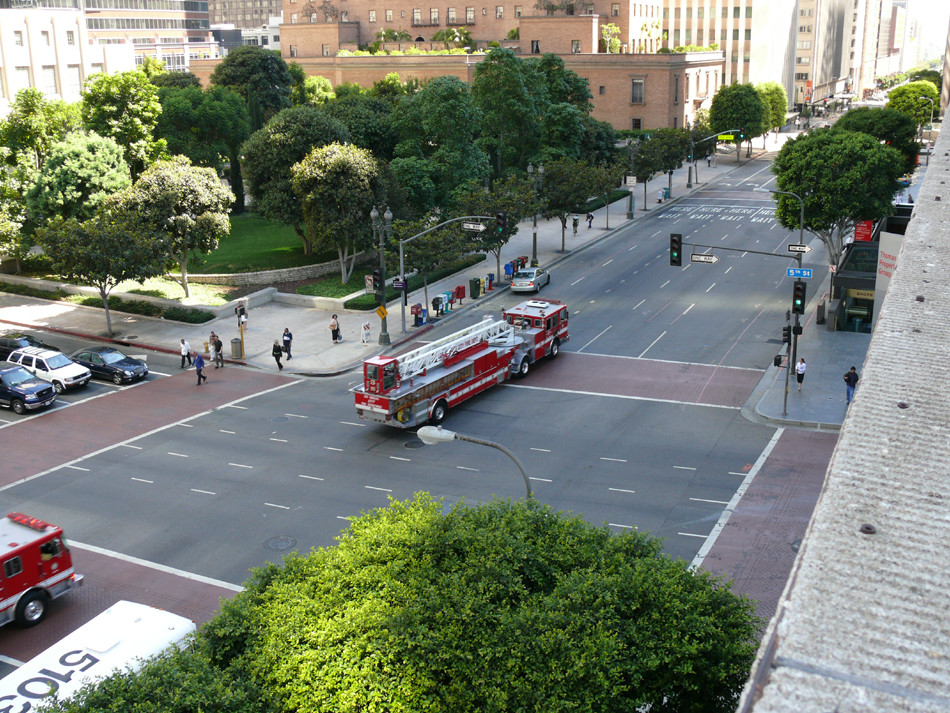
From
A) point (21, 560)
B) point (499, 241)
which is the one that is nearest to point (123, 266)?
point (499, 241)

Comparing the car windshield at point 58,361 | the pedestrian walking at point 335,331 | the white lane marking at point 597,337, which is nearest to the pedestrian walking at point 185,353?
the car windshield at point 58,361

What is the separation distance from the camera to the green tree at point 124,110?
59.8 metres

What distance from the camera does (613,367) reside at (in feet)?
129

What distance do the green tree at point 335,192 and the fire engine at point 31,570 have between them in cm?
3205

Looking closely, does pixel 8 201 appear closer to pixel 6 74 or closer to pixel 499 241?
pixel 6 74

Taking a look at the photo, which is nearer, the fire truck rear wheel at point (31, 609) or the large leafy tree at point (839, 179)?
the fire truck rear wheel at point (31, 609)

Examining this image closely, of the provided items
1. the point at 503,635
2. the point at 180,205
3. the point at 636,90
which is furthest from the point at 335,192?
the point at 636,90

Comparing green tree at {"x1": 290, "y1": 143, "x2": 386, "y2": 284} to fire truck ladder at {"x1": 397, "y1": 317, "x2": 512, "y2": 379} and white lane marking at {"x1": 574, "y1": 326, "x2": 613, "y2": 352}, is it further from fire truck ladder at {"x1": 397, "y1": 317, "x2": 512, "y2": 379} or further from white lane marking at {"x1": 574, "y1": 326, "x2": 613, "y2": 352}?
fire truck ladder at {"x1": 397, "y1": 317, "x2": 512, "y2": 379}

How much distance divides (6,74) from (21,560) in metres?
58.2

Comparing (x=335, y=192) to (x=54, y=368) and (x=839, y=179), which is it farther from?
(x=839, y=179)

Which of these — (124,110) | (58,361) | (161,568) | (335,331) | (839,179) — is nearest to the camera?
(161,568)

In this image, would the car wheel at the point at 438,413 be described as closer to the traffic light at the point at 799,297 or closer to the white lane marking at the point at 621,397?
the white lane marking at the point at 621,397

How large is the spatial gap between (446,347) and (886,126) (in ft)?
151

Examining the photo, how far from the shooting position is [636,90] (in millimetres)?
111375
